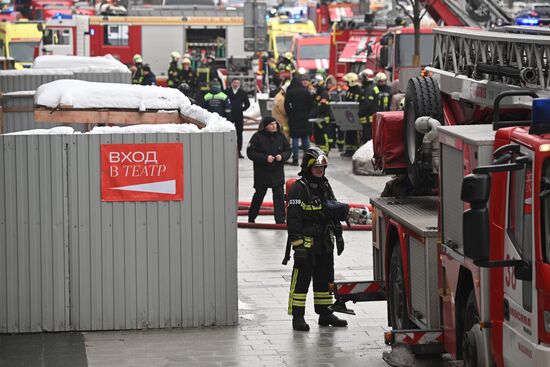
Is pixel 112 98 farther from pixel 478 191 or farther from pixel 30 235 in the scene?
pixel 478 191

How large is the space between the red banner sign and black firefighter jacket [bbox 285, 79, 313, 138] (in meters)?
14.2

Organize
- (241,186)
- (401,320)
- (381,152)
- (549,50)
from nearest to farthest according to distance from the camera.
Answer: (549,50) < (401,320) < (381,152) < (241,186)

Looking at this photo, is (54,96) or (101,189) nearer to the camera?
(101,189)

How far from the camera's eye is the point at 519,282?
8.35 meters

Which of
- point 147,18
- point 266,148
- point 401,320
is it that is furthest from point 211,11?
point 401,320

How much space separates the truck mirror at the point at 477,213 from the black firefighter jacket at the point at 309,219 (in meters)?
4.21

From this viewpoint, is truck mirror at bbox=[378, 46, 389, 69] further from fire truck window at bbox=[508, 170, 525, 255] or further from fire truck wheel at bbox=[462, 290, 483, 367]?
fire truck window at bbox=[508, 170, 525, 255]

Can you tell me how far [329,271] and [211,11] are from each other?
115 feet

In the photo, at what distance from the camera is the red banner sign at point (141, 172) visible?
40.6 feet

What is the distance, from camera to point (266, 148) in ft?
60.3

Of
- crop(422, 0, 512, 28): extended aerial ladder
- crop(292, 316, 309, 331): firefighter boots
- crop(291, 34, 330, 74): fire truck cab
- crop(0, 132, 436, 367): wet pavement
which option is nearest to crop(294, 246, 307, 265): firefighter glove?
crop(292, 316, 309, 331): firefighter boots

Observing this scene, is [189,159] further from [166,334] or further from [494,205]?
[494,205]

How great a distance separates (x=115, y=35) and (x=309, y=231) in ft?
114

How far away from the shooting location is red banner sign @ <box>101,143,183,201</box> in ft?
40.6
